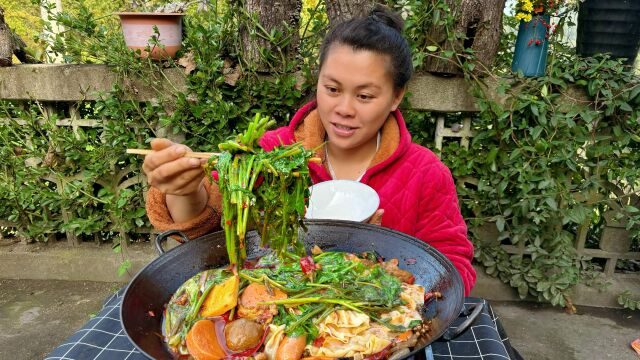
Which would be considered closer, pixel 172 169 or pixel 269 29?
pixel 172 169

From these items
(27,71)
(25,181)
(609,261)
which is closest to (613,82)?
(609,261)

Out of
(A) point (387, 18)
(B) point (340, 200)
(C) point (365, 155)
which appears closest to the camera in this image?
(B) point (340, 200)

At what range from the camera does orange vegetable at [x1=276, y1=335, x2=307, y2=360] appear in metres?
1.51

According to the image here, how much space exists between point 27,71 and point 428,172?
3.70m

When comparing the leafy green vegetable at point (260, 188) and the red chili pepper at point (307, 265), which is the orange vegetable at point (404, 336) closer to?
the red chili pepper at point (307, 265)

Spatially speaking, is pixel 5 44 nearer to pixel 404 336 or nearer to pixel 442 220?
pixel 442 220

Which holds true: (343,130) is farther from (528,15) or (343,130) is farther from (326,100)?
(528,15)

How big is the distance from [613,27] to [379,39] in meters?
2.58

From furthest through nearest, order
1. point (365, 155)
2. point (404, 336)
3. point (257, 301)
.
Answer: point (365, 155)
point (257, 301)
point (404, 336)

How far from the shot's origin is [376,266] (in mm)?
1989

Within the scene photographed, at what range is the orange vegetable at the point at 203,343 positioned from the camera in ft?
4.94

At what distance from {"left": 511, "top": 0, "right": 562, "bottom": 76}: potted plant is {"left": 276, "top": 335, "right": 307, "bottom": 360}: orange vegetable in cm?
296

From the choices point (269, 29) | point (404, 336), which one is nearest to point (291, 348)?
point (404, 336)

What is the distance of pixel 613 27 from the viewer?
11.8 feet
